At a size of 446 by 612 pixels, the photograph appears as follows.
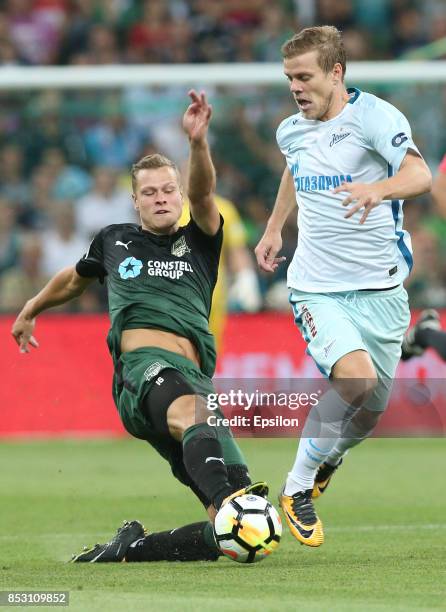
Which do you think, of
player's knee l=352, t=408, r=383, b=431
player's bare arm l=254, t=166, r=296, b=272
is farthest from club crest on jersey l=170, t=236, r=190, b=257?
player's knee l=352, t=408, r=383, b=431

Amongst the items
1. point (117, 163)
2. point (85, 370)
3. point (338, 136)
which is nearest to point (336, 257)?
point (338, 136)

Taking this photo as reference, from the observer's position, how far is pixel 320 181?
691 cm

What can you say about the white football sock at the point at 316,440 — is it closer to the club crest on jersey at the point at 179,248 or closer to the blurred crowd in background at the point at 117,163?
the club crest on jersey at the point at 179,248

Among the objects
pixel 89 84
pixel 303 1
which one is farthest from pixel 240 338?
pixel 303 1

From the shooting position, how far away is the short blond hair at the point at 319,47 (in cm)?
664

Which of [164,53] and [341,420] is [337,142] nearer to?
[341,420]

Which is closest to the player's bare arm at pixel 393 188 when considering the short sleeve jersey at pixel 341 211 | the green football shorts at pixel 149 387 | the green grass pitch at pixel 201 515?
the short sleeve jersey at pixel 341 211

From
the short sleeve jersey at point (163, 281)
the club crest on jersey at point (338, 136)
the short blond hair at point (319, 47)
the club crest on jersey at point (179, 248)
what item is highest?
the short blond hair at point (319, 47)

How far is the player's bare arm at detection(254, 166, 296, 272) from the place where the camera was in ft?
23.1

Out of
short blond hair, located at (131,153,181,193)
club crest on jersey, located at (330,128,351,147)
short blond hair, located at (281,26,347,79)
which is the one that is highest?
short blond hair, located at (281,26,347,79)

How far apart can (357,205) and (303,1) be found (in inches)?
429

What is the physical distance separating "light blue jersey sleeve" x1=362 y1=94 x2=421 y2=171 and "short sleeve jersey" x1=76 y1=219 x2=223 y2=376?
90cm

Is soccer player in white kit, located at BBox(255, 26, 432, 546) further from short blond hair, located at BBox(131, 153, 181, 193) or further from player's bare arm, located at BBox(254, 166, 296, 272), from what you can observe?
short blond hair, located at BBox(131, 153, 181, 193)

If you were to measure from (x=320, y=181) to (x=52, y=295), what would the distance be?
1540mm
